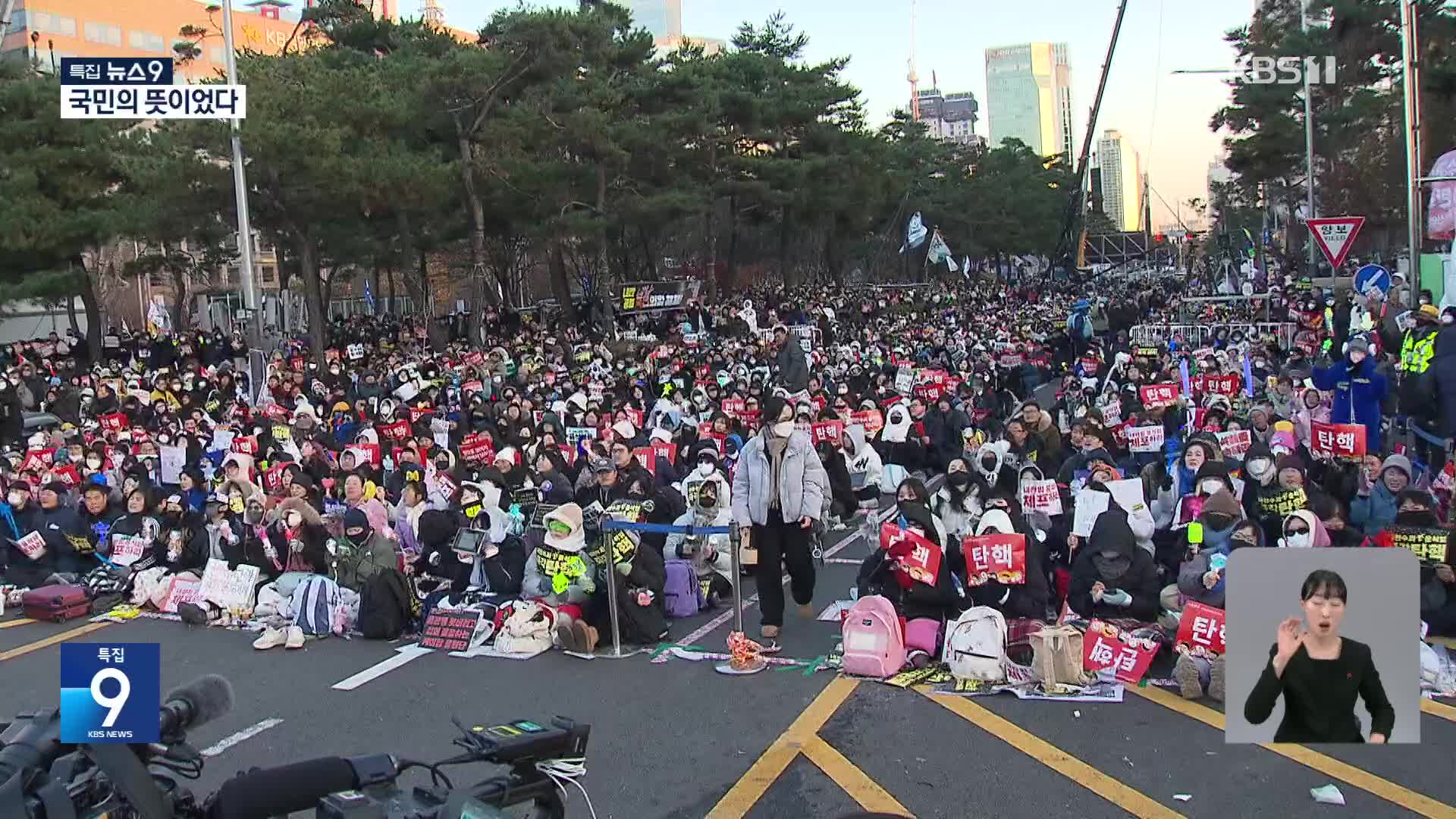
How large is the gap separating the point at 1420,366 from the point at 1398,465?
9.61 feet

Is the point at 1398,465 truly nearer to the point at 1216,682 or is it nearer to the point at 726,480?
the point at 1216,682

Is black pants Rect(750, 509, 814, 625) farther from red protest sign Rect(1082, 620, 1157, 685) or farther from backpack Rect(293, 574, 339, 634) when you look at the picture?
backpack Rect(293, 574, 339, 634)

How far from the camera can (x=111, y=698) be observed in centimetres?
275

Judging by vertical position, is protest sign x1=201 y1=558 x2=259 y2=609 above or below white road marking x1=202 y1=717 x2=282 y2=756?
above

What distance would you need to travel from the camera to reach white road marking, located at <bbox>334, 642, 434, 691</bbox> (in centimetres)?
776

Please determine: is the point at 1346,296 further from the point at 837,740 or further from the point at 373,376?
the point at 837,740

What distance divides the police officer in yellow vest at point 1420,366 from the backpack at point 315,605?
925 centimetres

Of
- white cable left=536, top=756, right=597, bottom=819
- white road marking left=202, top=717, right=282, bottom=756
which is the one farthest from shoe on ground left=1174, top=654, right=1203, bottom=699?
white road marking left=202, top=717, right=282, bottom=756

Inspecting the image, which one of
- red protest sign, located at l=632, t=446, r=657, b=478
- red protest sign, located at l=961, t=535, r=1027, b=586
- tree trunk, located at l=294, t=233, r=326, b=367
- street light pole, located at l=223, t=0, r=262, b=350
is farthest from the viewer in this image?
tree trunk, located at l=294, t=233, r=326, b=367

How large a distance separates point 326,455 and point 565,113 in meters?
17.0

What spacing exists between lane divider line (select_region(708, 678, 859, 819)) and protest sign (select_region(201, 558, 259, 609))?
5049 millimetres

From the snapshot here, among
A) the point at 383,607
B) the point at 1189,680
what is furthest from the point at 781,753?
the point at 383,607

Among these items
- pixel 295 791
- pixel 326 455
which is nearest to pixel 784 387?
pixel 326 455

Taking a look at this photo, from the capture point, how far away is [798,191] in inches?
1582
